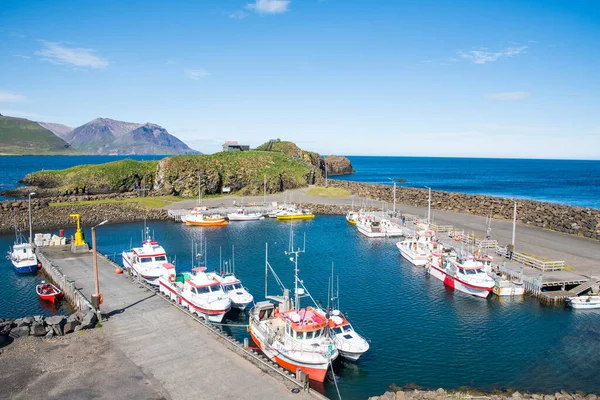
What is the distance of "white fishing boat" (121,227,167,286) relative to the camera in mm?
40656

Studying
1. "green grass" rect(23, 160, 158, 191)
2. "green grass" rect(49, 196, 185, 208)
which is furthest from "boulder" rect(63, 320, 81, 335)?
"green grass" rect(23, 160, 158, 191)

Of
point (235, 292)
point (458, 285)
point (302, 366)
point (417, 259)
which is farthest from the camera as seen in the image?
point (417, 259)

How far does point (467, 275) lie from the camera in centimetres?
4059

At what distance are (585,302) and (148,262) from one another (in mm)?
39733

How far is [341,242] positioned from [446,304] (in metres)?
25.2

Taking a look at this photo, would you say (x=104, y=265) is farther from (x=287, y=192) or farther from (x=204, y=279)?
(x=287, y=192)

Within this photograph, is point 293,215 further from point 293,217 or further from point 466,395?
point 466,395

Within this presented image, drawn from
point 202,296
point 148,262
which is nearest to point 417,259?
point 202,296

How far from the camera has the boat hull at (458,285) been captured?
3947 centimetres

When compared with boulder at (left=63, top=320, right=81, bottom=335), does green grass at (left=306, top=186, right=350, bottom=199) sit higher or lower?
higher

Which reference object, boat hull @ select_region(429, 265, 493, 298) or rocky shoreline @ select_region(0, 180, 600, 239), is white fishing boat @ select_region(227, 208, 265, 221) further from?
boat hull @ select_region(429, 265, 493, 298)

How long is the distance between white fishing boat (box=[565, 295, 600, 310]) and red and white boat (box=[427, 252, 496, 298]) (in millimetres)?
6355

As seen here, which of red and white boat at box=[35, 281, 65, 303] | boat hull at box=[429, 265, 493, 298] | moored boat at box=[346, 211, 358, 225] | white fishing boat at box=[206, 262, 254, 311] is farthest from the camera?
moored boat at box=[346, 211, 358, 225]

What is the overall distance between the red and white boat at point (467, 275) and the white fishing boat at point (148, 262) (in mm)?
28186
